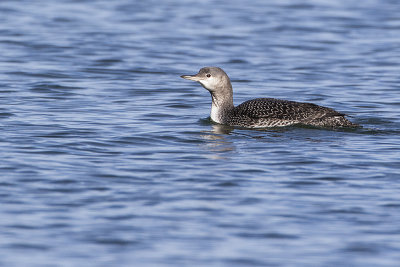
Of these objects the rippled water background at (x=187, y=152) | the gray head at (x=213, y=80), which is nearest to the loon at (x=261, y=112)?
the gray head at (x=213, y=80)

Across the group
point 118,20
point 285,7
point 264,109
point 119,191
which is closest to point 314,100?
point 264,109

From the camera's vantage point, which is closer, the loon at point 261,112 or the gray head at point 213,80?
the loon at point 261,112

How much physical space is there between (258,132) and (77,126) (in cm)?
274

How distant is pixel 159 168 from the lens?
10.5 metres

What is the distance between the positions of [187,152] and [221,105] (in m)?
2.45

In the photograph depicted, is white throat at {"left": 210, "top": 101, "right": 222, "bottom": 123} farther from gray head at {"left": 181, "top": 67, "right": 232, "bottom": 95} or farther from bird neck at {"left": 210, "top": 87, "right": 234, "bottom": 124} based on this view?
gray head at {"left": 181, "top": 67, "right": 232, "bottom": 95}

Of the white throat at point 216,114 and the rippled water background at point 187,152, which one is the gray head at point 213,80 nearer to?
the white throat at point 216,114

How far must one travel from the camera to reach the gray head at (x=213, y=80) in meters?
13.7

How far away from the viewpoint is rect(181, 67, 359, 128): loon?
12.9 metres

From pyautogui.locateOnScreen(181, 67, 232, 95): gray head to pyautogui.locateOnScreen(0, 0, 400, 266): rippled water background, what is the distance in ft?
1.89

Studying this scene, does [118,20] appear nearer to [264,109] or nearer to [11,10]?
[11,10]

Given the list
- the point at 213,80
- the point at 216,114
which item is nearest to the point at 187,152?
the point at 216,114

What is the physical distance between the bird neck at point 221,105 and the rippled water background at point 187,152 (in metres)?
0.24

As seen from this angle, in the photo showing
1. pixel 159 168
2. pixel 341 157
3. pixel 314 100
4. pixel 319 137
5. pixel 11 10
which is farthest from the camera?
pixel 11 10
